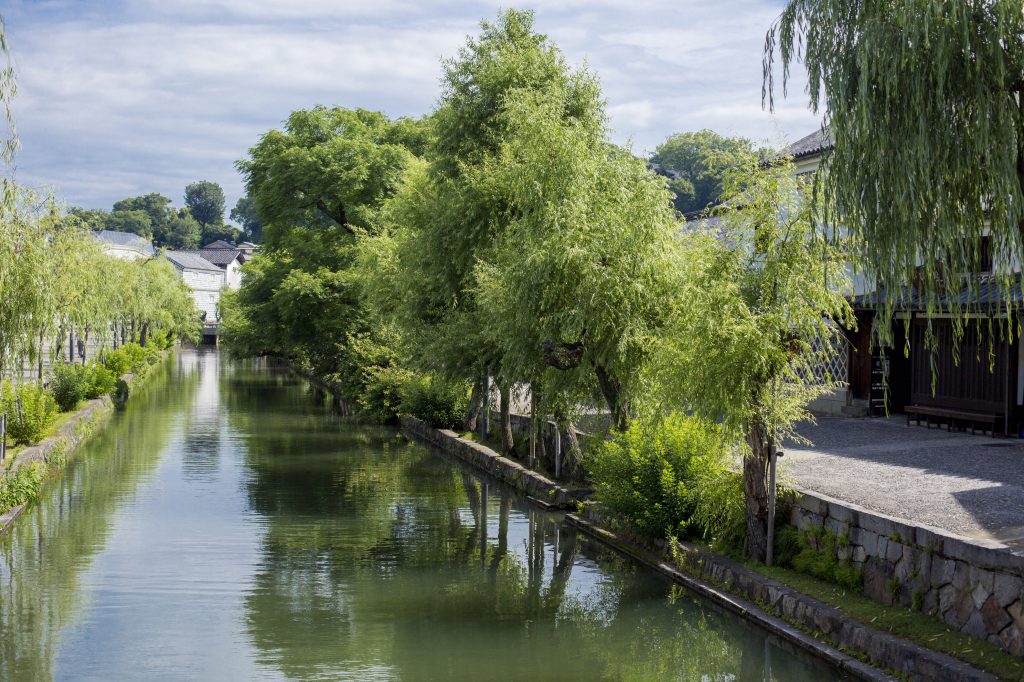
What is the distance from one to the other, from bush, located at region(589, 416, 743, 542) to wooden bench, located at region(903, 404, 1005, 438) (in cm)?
799

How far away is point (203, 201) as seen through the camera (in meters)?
178

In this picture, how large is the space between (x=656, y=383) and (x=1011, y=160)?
6.25 metres

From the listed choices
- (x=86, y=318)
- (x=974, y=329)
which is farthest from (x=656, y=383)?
(x=86, y=318)

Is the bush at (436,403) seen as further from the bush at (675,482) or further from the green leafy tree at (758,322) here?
the green leafy tree at (758,322)

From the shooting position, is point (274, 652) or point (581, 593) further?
point (581, 593)

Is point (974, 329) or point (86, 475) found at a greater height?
point (974, 329)

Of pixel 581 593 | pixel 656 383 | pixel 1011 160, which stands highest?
pixel 1011 160

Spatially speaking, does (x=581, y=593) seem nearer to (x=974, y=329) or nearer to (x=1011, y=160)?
(x=1011, y=160)

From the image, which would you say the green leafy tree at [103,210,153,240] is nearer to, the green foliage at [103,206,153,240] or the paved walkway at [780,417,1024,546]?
the green foliage at [103,206,153,240]

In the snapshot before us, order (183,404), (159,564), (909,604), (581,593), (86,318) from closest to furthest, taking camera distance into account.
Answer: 1. (909,604)
2. (581,593)
3. (159,564)
4. (86,318)
5. (183,404)

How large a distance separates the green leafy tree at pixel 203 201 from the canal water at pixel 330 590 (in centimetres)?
16186

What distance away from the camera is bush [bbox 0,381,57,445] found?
21.4 meters

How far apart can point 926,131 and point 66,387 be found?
27039mm

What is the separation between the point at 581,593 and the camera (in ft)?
44.9
